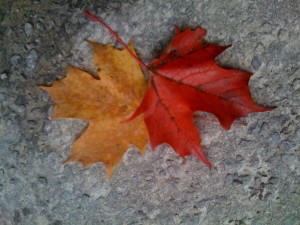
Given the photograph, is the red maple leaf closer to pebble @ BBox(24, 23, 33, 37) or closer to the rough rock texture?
the rough rock texture

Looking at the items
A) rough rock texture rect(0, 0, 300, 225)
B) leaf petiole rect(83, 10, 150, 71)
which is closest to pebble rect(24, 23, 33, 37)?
rough rock texture rect(0, 0, 300, 225)

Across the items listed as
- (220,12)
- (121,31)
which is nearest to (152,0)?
(121,31)

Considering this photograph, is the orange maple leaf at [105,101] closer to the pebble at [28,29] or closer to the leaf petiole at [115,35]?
the leaf petiole at [115,35]

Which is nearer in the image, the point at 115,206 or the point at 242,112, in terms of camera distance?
the point at 242,112

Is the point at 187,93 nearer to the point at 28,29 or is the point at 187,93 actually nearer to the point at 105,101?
the point at 105,101

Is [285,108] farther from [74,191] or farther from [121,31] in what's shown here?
[74,191]
